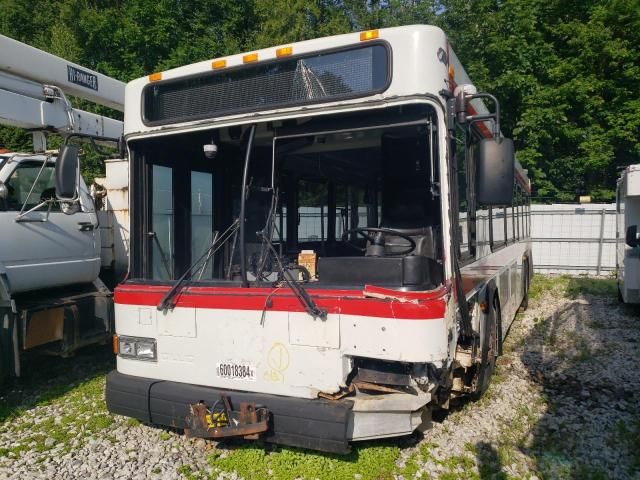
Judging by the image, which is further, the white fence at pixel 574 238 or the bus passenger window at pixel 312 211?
the white fence at pixel 574 238

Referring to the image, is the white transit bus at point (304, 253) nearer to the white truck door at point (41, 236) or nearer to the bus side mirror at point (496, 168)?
the bus side mirror at point (496, 168)

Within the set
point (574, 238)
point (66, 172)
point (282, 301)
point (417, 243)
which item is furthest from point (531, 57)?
point (282, 301)

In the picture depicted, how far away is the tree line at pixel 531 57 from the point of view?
17688mm

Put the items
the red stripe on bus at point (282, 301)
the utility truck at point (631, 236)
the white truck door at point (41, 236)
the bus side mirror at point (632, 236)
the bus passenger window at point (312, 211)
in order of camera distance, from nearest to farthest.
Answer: the red stripe on bus at point (282, 301) < the bus passenger window at point (312, 211) < the white truck door at point (41, 236) < the bus side mirror at point (632, 236) < the utility truck at point (631, 236)

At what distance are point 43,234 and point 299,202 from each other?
9.96 ft

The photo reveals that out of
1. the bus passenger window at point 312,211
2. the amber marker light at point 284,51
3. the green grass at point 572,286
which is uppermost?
the amber marker light at point 284,51

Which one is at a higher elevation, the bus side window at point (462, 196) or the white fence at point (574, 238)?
the bus side window at point (462, 196)

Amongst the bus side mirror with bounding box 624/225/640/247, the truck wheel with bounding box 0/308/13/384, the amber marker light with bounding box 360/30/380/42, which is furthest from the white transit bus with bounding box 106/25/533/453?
the bus side mirror with bounding box 624/225/640/247

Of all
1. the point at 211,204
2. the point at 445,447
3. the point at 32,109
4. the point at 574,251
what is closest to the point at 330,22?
the point at 574,251

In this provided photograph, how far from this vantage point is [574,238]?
1577cm

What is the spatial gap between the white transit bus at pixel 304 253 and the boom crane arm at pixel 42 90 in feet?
8.22

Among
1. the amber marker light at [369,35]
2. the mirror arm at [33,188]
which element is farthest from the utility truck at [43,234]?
the amber marker light at [369,35]

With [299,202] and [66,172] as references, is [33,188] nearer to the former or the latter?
[66,172]

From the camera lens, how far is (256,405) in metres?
3.34
